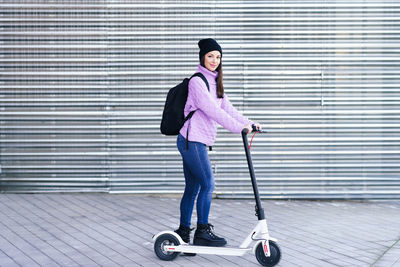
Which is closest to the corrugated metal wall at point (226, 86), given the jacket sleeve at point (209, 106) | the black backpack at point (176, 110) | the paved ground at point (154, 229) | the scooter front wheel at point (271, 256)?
the paved ground at point (154, 229)

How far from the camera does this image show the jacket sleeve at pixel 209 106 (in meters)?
4.98

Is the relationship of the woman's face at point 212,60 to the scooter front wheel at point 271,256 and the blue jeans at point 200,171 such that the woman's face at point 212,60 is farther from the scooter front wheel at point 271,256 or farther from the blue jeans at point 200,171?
the scooter front wheel at point 271,256

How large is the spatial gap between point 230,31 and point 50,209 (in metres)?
3.30

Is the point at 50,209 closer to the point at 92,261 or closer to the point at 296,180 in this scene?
the point at 92,261

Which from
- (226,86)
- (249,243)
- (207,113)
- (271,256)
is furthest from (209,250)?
(226,86)

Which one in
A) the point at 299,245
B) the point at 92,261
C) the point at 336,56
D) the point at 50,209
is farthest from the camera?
the point at 336,56

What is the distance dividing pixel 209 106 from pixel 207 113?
0.06m

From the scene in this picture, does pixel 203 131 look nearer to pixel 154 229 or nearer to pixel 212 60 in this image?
pixel 212 60

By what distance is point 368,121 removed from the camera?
8.45 metres

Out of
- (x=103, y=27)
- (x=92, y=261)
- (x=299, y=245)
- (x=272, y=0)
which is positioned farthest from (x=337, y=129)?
(x=92, y=261)

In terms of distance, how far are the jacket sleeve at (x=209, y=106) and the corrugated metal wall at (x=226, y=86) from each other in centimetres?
329

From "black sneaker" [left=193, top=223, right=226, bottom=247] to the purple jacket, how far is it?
0.72 meters

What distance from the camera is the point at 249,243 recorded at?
5.05 metres

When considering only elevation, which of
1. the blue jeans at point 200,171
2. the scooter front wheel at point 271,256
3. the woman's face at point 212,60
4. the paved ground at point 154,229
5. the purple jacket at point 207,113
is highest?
the woman's face at point 212,60
